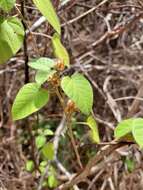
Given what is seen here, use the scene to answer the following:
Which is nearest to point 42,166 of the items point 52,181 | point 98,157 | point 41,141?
point 52,181

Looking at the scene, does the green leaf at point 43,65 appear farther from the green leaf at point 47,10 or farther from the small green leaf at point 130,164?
the small green leaf at point 130,164

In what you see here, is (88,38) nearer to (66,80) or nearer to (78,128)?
(78,128)

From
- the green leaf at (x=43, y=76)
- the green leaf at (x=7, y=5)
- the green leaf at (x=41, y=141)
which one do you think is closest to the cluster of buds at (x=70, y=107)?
the green leaf at (x=43, y=76)

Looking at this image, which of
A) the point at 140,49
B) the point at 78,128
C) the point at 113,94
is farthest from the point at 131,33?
the point at 78,128

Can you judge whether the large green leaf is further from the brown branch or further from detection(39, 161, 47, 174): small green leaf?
detection(39, 161, 47, 174): small green leaf

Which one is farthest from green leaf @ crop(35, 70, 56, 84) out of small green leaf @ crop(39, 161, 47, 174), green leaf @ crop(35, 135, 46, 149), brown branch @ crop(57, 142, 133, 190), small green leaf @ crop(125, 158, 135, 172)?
small green leaf @ crop(125, 158, 135, 172)

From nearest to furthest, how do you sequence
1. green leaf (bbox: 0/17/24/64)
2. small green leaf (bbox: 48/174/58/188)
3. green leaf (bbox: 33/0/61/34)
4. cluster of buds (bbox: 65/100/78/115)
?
green leaf (bbox: 33/0/61/34) < green leaf (bbox: 0/17/24/64) < cluster of buds (bbox: 65/100/78/115) < small green leaf (bbox: 48/174/58/188)
